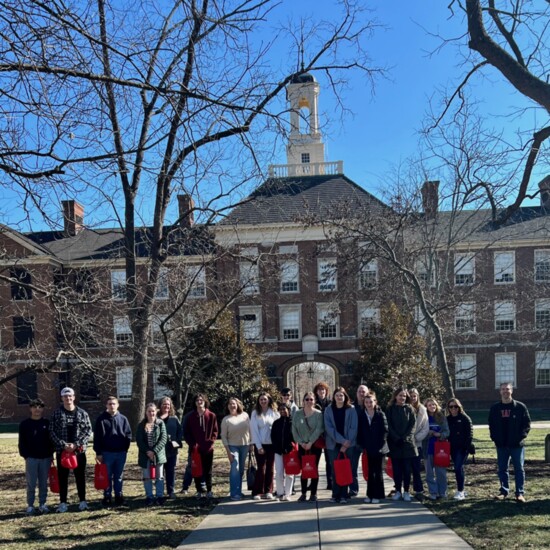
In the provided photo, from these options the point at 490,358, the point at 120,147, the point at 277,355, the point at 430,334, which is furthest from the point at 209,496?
the point at 490,358

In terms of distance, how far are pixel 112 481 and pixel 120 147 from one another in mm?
5225

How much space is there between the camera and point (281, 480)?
8.68m

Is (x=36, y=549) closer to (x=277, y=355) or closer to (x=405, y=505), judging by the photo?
(x=405, y=505)

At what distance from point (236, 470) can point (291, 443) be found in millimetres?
983

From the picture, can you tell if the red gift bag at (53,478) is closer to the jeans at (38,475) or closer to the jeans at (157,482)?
the jeans at (38,475)

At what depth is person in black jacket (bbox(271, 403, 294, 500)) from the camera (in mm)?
8648

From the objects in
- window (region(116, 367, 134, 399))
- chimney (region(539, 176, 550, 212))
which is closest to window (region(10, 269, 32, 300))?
window (region(116, 367, 134, 399))

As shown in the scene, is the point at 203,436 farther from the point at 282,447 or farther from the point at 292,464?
the point at 292,464

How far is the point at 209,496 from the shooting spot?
884cm

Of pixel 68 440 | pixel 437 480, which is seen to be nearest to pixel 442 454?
pixel 437 480

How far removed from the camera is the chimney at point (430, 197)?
59.6ft

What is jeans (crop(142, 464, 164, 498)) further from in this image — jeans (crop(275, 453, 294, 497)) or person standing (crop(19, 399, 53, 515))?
jeans (crop(275, 453, 294, 497))

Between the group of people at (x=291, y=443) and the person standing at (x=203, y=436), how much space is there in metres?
0.02

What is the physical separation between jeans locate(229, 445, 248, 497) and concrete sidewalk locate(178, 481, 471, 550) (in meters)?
0.29
